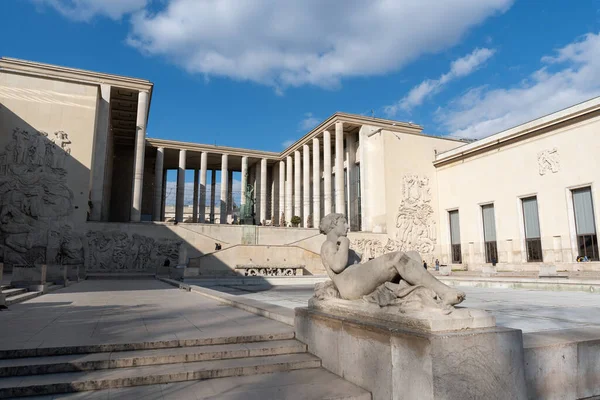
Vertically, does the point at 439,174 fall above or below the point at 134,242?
above

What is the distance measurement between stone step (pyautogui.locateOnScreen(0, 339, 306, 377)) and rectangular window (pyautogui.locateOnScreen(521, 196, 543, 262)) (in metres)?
24.5

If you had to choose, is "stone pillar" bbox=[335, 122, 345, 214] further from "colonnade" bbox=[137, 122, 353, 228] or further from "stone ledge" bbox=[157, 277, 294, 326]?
"stone ledge" bbox=[157, 277, 294, 326]

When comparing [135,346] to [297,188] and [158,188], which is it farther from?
[297,188]

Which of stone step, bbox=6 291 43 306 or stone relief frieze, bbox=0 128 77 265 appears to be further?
stone relief frieze, bbox=0 128 77 265

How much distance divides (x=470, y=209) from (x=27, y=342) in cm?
2932

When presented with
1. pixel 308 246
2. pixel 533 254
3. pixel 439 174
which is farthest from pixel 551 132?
pixel 308 246

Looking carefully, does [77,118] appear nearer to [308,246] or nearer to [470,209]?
[308,246]

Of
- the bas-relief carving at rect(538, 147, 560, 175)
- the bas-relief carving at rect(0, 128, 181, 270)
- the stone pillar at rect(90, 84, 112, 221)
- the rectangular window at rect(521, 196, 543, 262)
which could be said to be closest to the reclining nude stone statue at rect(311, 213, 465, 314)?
the bas-relief carving at rect(0, 128, 181, 270)

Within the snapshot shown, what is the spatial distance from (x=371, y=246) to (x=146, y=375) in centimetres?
2622

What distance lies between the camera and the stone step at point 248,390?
295 cm

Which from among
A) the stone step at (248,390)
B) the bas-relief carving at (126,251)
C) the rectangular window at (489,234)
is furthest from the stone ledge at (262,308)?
the rectangular window at (489,234)

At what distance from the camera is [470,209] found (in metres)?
28.8

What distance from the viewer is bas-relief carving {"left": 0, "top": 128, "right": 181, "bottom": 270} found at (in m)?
21.4

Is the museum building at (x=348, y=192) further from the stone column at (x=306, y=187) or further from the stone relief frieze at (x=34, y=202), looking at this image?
the stone column at (x=306, y=187)
